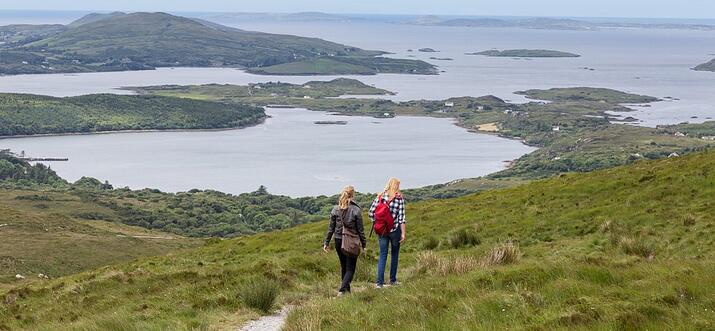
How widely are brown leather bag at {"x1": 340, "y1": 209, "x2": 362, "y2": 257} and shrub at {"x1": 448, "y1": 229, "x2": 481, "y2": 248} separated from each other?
821cm

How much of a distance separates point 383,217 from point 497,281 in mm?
3095

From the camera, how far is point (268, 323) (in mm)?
12742

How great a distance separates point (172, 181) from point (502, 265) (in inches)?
5055

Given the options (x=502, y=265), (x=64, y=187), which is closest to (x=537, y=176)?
(x=64, y=187)

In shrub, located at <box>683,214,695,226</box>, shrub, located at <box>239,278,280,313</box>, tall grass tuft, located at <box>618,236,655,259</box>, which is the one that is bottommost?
shrub, located at <box>683,214,695,226</box>

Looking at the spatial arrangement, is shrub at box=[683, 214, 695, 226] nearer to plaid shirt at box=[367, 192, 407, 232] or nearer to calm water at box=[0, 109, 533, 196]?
plaid shirt at box=[367, 192, 407, 232]

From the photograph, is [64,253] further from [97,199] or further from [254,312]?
[97,199]

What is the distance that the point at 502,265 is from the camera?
15.0 metres

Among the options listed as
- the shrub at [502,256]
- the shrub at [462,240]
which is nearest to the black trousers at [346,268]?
the shrub at [502,256]

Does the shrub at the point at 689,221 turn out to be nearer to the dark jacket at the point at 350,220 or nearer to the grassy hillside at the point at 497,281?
the grassy hillside at the point at 497,281

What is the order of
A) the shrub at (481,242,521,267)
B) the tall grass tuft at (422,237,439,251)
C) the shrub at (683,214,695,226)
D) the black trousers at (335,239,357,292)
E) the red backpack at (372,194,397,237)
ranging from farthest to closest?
1. the tall grass tuft at (422,237,439,251)
2. the shrub at (683,214,695,226)
3. the shrub at (481,242,521,267)
4. the red backpack at (372,194,397,237)
5. the black trousers at (335,239,357,292)

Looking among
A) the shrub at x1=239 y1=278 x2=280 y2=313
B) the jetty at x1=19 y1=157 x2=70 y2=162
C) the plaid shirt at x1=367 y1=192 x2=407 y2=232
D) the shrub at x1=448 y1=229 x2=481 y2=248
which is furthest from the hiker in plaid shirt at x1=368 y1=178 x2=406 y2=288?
the jetty at x1=19 y1=157 x2=70 y2=162

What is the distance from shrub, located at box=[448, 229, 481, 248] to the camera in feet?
75.4

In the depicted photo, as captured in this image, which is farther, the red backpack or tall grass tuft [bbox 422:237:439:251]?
tall grass tuft [bbox 422:237:439:251]
